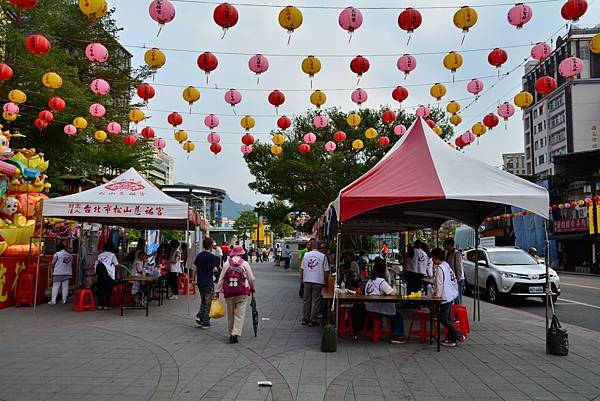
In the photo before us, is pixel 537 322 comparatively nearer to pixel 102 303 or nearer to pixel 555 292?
pixel 555 292

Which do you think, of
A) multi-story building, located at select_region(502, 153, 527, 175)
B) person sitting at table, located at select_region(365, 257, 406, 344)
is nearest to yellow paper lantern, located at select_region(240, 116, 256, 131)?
person sitting at table, located at select_region(365, 257, 406, 344)

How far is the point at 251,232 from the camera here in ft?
255

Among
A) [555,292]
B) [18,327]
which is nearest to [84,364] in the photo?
[18,327]

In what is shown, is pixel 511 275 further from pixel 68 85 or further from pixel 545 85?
pixel 68 85

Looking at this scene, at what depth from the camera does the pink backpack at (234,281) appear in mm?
8438

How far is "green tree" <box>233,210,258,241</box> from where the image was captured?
76750mm

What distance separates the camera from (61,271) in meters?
13.1

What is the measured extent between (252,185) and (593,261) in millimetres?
25695

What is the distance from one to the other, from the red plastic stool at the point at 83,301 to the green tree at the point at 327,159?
13.9m

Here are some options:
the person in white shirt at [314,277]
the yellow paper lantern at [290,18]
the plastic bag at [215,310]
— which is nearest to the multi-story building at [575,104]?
the yellow paper lantern at [290,18]

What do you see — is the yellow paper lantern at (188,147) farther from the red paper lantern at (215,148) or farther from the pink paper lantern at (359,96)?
the pink paper lantern at (359,96)

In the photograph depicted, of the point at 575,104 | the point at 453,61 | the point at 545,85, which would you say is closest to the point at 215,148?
the point at 453,61

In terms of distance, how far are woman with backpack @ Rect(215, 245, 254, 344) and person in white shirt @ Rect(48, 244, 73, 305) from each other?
6.43 m

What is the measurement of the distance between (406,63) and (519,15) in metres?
2.79
